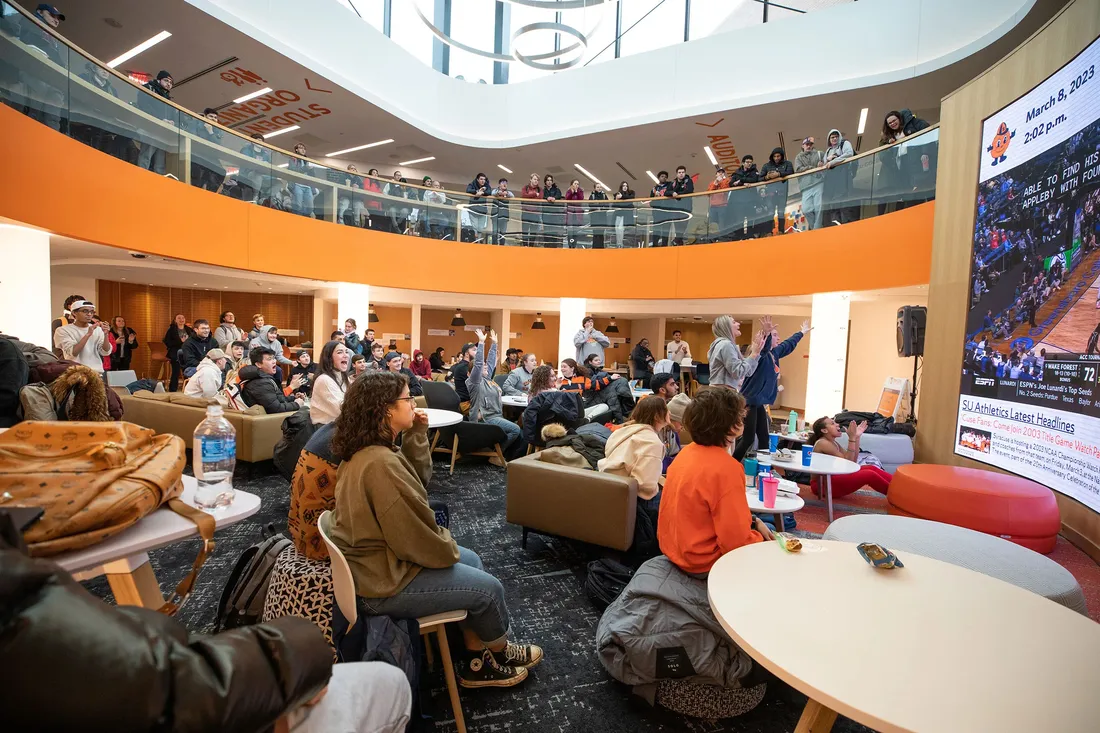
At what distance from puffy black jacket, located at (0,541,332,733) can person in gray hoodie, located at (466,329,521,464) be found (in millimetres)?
5469

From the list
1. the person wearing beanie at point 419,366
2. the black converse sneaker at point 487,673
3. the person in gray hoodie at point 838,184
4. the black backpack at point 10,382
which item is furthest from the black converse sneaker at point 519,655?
the person wearing beanie at point 419,366

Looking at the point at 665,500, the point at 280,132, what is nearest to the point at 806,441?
the point at 665,500

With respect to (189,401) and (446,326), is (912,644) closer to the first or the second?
(189,401)

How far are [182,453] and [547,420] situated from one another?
424 cm

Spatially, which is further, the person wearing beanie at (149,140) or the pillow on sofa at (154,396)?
the person wearing beanie at (149,140)

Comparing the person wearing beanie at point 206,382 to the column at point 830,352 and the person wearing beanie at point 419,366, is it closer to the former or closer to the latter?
the person wearing beanie at point 419,366

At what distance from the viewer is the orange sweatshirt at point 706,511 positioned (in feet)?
7.20

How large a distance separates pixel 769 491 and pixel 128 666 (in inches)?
127

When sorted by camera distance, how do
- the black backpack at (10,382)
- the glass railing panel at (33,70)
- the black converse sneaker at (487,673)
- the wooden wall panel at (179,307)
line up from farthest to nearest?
the wooden wall panel at (179,307) → the glass railing panel at (33,70) → the black backpack at (10,382) → the black converse sneaker at (487,673)

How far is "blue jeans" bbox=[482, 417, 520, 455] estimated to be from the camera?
635cm

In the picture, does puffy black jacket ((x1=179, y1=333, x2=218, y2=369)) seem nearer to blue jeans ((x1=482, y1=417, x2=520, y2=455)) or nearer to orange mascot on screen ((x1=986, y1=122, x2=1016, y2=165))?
blue jeans ((x1=482, y1=417, x2=520, y2=455))

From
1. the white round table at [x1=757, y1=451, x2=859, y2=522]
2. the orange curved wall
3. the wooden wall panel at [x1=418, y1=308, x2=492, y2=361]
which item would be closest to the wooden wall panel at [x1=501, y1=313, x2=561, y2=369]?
the wooden wall panel at [x1=418, y1=308, x2=492, y2=361]

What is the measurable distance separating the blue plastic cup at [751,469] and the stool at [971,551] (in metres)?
0.70

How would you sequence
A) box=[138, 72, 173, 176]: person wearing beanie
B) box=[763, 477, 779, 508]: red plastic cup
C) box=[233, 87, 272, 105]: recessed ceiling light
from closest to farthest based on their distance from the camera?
box=[763, 477, 779, 508]: red plastic cup
box=[138, 72, 173, 176]: person wearing beanie
box=[233, 87, 272, 105]: recessed ceiling light
